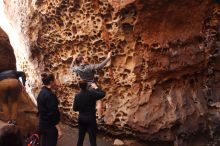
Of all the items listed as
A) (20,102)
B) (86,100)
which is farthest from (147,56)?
(20,102)

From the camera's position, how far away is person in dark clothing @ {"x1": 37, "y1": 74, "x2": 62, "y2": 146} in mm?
7215

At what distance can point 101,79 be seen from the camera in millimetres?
9578

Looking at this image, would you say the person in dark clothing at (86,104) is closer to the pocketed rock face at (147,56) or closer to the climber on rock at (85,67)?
the climber on rock at (85,67)

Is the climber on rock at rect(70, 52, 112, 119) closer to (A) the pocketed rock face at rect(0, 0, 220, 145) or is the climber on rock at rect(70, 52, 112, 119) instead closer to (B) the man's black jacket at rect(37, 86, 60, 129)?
(A) the pocketed rock face at rect(0, 0, 220, 145)

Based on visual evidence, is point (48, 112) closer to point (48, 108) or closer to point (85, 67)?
point (48, 108)

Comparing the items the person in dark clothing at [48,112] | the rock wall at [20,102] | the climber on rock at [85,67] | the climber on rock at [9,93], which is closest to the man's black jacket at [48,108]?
the person in dark clothing at [48,112]

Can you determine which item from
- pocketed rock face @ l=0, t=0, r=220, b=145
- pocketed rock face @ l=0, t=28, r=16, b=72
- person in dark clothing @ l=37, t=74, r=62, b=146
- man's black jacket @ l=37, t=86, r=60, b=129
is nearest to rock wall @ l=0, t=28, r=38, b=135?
pocketed rock face @ l=0, t=28, r=16, b=72

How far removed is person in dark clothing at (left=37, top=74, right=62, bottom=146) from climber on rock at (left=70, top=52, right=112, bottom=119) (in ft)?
4.28

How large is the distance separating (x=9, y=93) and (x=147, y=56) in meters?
2.80

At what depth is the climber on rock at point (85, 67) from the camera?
870cm

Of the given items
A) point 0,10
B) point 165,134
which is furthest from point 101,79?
point 0,10

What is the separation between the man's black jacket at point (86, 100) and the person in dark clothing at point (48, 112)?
0.49 meters

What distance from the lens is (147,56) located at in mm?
9203

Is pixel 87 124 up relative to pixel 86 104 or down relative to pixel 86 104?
down
